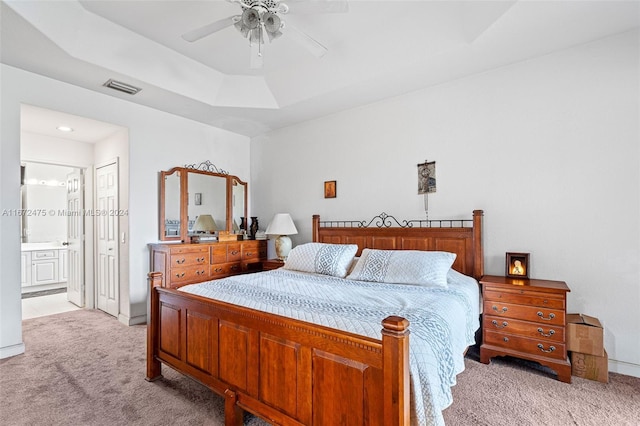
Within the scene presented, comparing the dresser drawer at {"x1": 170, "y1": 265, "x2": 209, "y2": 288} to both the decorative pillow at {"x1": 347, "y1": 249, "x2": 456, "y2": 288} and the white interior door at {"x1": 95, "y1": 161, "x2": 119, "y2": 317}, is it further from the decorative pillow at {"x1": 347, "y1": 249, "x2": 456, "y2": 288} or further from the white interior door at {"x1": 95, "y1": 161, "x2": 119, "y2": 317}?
the decorative pillow at {"x1": 347, "y1": 249, "x2": 456, "y2": 288}

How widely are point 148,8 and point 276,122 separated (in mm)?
2178

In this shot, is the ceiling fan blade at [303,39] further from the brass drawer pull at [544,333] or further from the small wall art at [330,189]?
the brass drawer pull at [544,333]

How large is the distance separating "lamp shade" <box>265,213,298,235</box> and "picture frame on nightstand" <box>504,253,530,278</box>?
2.55 m

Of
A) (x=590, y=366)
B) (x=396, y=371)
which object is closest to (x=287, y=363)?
(x=396, y=371)

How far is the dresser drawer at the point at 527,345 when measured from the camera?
2395 mm

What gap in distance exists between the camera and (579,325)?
241 centimetres

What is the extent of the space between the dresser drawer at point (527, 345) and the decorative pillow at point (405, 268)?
682 mm

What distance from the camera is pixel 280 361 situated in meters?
1.60

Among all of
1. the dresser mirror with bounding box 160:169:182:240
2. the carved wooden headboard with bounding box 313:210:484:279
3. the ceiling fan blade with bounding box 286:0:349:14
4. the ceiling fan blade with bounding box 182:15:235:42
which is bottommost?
the carved wooden headboard with bounding box 313:210:484:279

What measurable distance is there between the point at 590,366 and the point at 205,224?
4476 mm

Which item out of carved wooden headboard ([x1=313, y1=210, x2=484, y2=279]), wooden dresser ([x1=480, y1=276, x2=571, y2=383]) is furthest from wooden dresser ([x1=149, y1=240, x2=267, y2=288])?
wooden dresser ([x1=480, y1=276, x2=571, y2=383])

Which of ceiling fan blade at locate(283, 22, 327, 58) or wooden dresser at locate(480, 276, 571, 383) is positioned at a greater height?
ceiling fan blade at locate(283, 22, 327, 58)

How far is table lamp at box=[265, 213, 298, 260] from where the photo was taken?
4.29 meters

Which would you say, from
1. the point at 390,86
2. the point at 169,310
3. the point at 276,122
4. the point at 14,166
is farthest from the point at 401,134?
the point at 14,166
